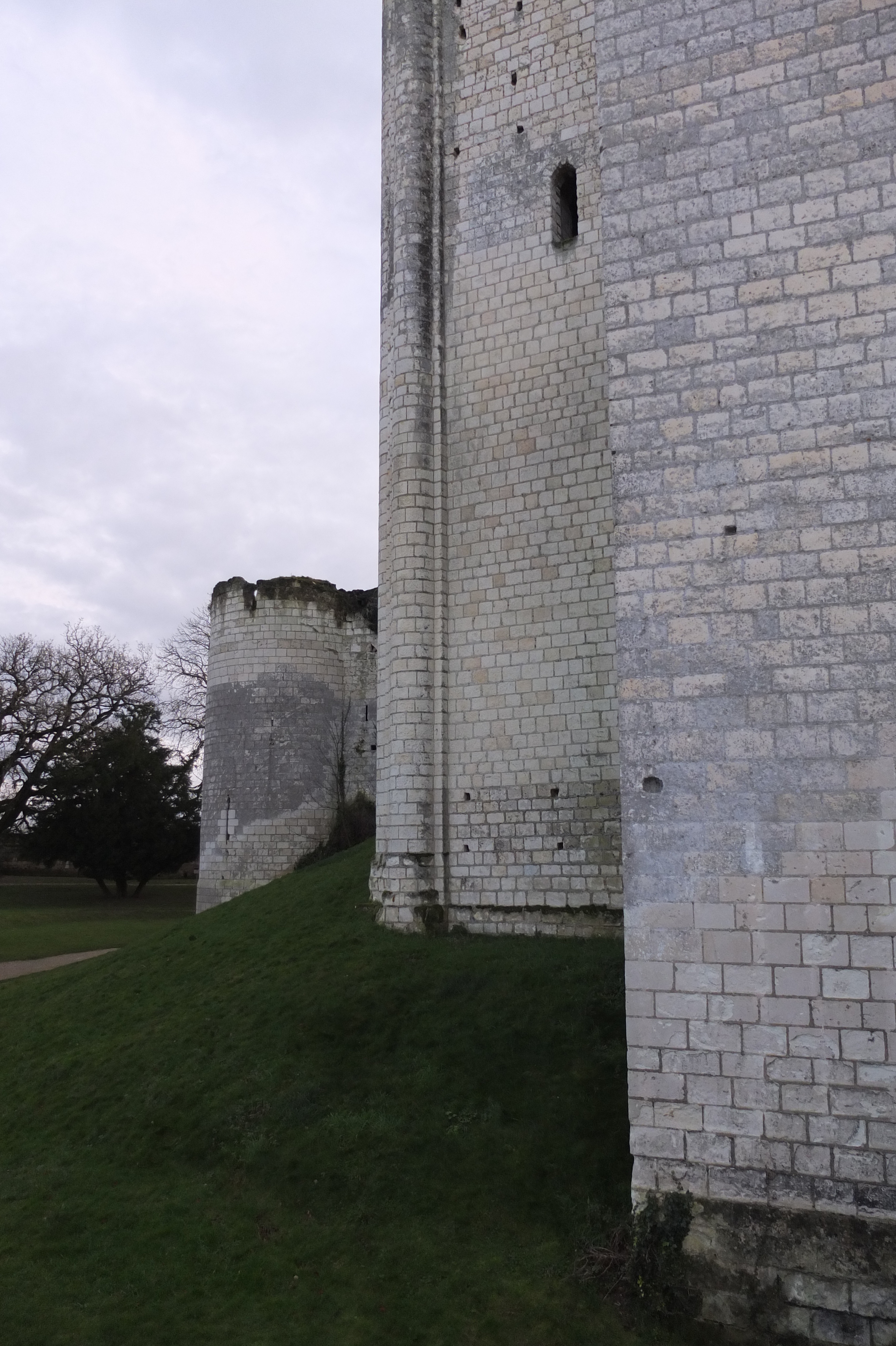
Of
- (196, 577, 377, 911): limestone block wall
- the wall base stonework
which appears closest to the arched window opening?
(196, 577, 377, 911): limestone block wall

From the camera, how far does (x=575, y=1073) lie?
901cm

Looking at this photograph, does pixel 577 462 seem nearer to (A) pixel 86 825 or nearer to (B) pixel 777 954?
(B) pixel 777 954

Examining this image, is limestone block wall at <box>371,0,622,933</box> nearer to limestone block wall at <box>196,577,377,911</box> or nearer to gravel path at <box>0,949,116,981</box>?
limestone block wall at <box>196,577,377,911</box>

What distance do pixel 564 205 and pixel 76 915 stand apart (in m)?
23.7

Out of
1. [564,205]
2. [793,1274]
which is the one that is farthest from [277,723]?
[793,1274]

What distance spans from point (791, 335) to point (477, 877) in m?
7.60

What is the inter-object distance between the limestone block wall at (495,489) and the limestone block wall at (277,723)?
8.15 metres

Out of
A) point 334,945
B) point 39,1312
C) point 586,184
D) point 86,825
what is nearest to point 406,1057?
point 334,945

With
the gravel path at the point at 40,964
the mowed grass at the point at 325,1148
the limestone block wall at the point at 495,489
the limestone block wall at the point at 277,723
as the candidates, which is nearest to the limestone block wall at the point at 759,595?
the mowed grass at the point at 325,1148

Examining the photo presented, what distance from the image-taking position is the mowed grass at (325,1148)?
6785 millimetres

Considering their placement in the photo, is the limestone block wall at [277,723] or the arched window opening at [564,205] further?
the limestone block wall at [277,723]

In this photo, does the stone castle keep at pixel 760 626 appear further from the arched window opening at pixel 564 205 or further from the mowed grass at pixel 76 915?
the mowed grass at pixel 76 915

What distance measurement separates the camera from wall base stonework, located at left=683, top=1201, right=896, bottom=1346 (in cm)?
562

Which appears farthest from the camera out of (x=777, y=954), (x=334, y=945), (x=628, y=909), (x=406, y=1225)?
(x=334, y=945)
